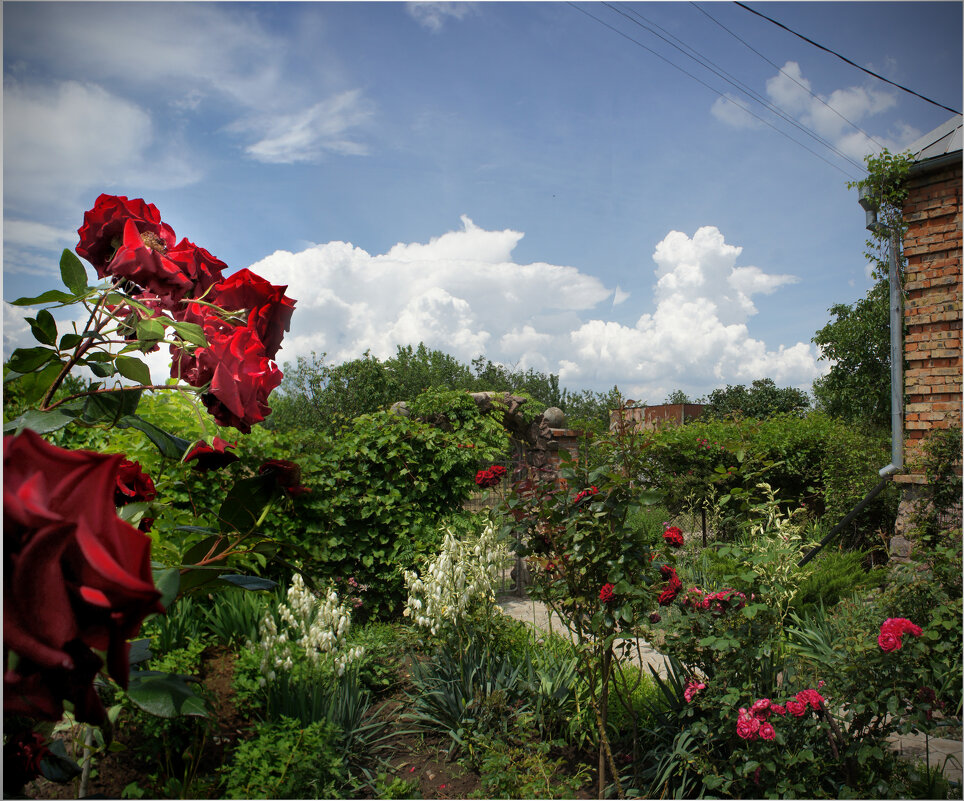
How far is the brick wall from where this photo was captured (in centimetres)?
422

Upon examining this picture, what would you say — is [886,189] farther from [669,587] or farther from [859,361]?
[859,361]

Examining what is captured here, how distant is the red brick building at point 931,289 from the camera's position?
422cm

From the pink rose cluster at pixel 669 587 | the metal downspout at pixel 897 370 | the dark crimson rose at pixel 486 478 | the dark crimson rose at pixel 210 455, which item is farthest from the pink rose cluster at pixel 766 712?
the metal downspout at pixel 897 370

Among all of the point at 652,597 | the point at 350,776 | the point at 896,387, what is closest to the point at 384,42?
the point at 652,597

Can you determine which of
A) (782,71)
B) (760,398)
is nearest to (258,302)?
(782,71)

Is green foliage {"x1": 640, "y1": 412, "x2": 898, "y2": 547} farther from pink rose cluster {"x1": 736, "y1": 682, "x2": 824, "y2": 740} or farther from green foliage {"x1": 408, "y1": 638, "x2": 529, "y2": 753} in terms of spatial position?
pink rose cluster {"x1": 736, "y1": 682, "x2": 824, "y2": 740}

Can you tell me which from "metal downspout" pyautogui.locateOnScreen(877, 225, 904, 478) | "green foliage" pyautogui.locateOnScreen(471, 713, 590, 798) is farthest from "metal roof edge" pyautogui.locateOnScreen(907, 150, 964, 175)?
"green foliage" pyautogui.locateOnScreen(471, 713, 590, 798)

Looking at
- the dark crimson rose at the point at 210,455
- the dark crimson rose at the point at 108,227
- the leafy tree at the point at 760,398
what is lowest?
the dark crimson rose at the point at 210,455

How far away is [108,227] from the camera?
98cm

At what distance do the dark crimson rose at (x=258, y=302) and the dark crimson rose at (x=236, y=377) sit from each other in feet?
0.30

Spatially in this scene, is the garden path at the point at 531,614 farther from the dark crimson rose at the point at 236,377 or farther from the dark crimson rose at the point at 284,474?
the dark crimson rose at the point at 236,377

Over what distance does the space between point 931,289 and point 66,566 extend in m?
5.55

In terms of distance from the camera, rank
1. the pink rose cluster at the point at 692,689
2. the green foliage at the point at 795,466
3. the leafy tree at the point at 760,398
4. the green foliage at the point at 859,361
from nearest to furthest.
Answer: the pink rose cluster at the point at 692,689 → the green foliage at the point at 795,466 → the green foliage at the point at 859,361 → the leafy tree at the point at 760,398

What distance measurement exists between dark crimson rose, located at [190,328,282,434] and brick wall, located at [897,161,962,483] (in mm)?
4972
